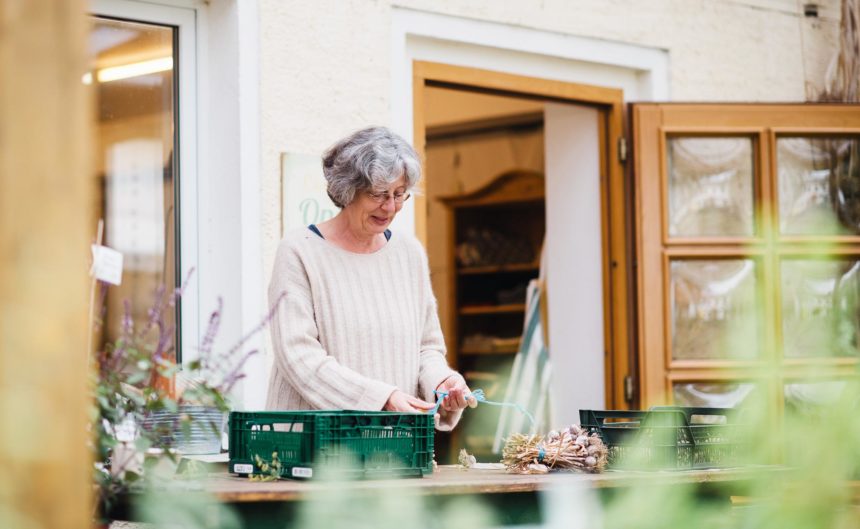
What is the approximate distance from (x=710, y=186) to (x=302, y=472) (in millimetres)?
3402

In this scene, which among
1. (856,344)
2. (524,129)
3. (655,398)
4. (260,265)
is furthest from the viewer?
(524,129)

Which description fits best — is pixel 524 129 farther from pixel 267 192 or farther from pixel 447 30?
pixel 267 192

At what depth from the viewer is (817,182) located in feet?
18.2

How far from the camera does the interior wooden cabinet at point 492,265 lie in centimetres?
835

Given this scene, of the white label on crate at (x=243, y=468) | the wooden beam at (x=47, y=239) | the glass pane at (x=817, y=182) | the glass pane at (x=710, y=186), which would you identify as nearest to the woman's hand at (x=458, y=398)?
the white label on crate at (x=243, y=468)

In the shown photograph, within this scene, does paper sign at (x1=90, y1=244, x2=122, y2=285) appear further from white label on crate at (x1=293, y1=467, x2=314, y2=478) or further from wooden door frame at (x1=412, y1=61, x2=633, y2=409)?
wooden door frame at (x1=412, y1=61, x2=633, y2=409)

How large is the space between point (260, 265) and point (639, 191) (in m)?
1.74

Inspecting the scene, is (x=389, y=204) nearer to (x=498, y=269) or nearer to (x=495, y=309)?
(x=495, y=309)

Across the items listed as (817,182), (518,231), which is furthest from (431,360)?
(518,231)

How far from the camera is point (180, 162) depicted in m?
4.55

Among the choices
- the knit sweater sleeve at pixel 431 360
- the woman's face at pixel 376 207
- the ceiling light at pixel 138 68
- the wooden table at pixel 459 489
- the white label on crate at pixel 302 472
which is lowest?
the wooden table at pixel 459 489

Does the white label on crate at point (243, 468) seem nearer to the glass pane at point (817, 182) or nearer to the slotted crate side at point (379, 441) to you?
the slotted crate side at point (379, 441)

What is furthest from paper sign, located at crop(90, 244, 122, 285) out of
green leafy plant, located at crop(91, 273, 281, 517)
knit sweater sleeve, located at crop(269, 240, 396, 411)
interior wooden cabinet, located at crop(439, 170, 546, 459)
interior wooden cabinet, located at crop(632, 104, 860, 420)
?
interior wooden cabinet, located at crop(439, 170, 546, 459)

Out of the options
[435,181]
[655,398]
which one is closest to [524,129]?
[435,181]
